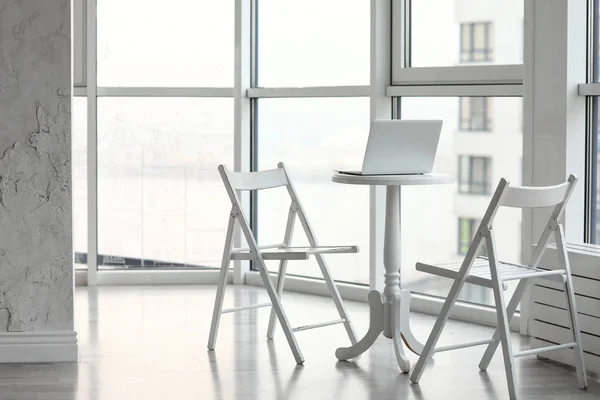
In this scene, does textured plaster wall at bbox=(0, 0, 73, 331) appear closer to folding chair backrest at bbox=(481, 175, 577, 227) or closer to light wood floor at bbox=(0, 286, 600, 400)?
light wood floor at bbox=(0, 286, 600, 400)

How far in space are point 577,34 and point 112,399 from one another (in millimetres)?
2715

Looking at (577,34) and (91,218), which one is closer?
(577,34)

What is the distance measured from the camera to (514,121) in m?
5.07

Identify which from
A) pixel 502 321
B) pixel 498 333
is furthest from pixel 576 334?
pixel 502 321

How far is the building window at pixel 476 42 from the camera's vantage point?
5160mm

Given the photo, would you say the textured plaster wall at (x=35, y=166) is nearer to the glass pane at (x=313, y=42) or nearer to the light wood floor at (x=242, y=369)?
the light wood floor at (x=242, y=369)

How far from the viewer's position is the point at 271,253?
4.38 m

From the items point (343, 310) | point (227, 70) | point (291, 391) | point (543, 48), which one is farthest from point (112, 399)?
point (227, 70)

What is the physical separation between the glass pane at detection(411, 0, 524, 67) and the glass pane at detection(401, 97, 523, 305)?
22 cm

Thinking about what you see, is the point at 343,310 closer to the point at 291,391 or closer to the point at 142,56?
the point at 291,391

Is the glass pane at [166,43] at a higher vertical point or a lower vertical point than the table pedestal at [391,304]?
higher

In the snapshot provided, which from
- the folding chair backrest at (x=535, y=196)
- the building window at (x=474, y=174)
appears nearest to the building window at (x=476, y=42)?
the building window at (x=474, y=174)

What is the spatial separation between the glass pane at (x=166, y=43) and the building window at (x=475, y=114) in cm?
170

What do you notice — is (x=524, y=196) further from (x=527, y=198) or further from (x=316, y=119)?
(x=316, y=119)
